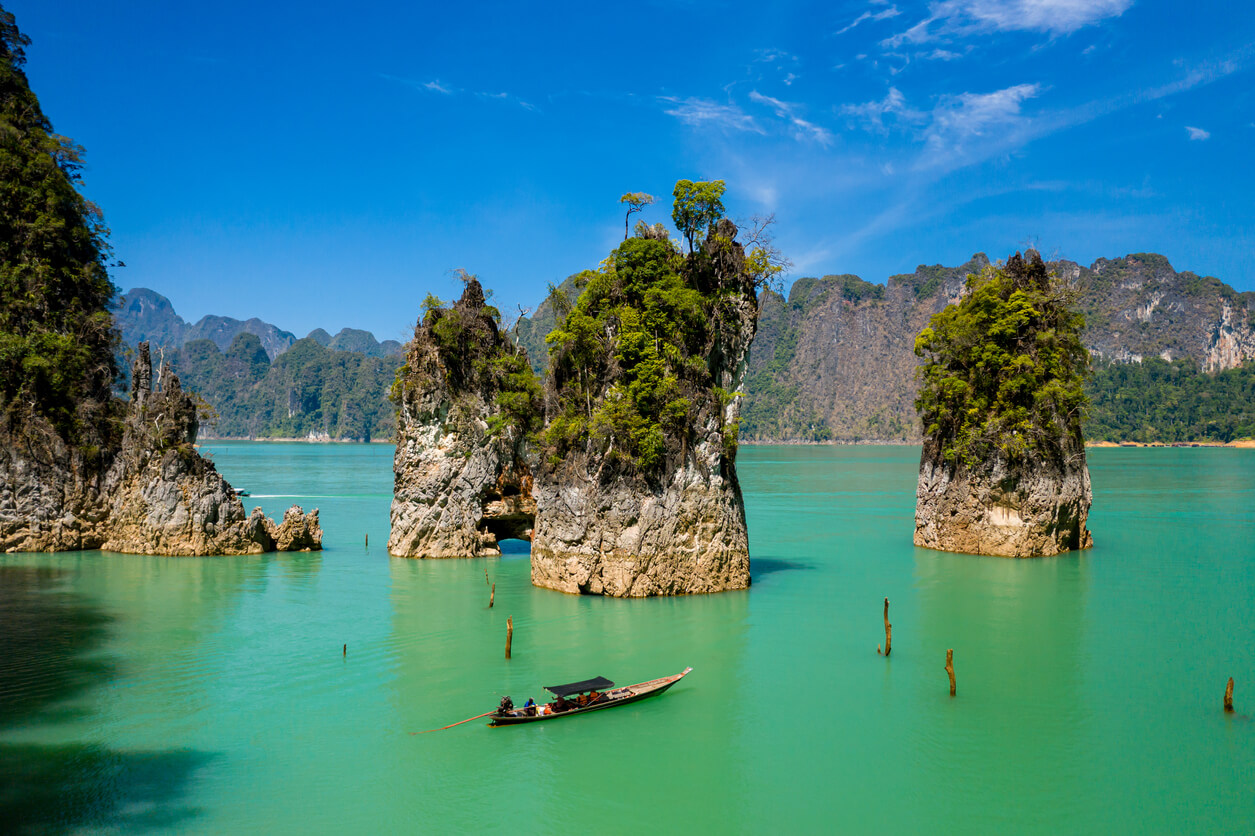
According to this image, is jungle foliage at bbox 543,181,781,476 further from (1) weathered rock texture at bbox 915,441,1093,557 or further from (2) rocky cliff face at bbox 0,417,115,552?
(2) rocky cliff face at bbox 0,417,115,552

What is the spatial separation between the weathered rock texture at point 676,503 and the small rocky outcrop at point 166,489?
1394 cm

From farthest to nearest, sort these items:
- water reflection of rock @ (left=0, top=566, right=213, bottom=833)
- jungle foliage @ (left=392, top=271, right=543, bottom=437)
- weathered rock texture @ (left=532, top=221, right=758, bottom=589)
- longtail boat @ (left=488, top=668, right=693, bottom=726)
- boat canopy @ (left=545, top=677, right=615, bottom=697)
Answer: jungle foliage @ (left=392, top=271, right=543, bottom=437) < weathered rock texture @ (left=532, top=221, right=758, bottom=589) < boat canopy @ (left=545, top=677, right=615, bottom=697) < longtail boat @ (left=488, top=668, right=693, bottom=726) < water reflection of rock @ (left=0, top=566, right=213, bottom=833)

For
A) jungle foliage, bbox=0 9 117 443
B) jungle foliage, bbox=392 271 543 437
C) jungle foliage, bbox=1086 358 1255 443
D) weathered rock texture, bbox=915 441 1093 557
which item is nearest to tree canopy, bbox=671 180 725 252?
jungle foliage, bbox=392 271 543 437

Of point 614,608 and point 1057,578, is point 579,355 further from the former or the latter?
point 1057,578

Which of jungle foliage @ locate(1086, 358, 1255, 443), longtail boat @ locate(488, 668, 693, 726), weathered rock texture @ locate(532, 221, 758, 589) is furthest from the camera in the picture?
jungle foliage @ locate(1086, 358, 1255, 443)

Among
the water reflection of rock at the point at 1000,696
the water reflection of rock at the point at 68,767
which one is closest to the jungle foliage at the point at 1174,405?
the water reflection of rock at the point at 1000,696

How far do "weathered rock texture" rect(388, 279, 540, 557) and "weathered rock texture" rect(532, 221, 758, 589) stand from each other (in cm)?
616

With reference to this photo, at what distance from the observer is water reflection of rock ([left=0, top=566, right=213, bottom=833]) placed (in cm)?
1020

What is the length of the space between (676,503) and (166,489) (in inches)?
769

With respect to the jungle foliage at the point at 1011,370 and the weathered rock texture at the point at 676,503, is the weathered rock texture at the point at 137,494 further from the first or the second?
the jungle foliage at the point at 1011,370

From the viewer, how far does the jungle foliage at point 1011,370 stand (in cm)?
2817

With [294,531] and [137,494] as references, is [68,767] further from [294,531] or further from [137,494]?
[137,494]

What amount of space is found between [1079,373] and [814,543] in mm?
12812

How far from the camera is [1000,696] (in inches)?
582
